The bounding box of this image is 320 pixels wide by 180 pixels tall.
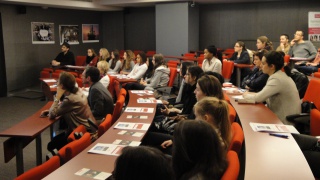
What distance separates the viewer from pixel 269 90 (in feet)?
13.7

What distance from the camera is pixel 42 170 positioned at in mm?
2270

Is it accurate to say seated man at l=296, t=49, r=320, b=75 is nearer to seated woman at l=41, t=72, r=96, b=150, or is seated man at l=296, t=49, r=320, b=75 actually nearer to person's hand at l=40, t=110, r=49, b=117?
seated woman at l=41, t=72, r=96, b=150

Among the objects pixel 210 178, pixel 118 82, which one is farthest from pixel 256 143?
pixel 118 82

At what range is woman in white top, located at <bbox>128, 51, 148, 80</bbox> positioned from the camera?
7916 millimetres

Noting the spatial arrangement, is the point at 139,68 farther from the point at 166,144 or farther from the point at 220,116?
the point at 220,116

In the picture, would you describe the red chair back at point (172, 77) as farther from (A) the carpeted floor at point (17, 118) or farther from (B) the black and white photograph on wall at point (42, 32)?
(B) the black and white photograph on wall at point (42, 32)

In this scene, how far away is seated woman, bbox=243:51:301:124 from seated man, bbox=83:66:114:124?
2040 millimetres

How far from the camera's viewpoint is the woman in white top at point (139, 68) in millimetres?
7916

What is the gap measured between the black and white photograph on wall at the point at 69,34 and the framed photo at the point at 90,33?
0.48m

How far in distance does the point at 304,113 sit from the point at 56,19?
9.83 meters

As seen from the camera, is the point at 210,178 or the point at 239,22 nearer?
the point at 210,178

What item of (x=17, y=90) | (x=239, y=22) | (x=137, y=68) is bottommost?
(x=17, y=90)

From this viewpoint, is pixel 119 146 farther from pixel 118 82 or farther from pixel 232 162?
pixel 118 82

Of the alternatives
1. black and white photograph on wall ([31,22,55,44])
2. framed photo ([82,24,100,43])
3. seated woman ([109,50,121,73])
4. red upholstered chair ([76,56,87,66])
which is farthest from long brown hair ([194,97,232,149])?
framed photo ([82,24,100,43])
